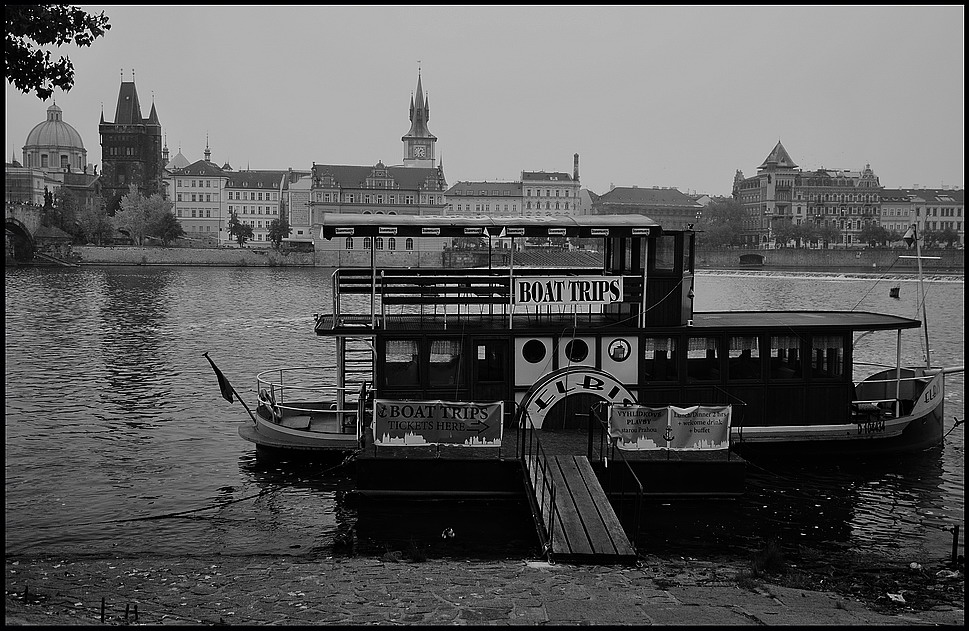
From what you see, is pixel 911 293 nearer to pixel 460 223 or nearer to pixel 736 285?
pixel 736 285

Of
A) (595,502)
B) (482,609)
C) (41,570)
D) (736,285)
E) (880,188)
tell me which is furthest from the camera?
(880,188)

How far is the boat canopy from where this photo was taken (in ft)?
64.6

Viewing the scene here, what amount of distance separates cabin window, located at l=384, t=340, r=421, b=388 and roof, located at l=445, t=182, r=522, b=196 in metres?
172

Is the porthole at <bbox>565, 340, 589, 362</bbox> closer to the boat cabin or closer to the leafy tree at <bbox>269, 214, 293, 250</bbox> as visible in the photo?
the boat cabin

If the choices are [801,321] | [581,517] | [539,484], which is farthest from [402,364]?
[801,321]

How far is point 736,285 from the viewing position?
361 feet

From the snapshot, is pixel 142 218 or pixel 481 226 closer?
pixel 481 226

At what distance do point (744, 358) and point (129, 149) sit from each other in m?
184

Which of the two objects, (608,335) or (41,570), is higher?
(608,335)

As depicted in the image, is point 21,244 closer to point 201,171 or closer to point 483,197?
point 201,171

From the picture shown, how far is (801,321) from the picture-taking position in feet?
75.8

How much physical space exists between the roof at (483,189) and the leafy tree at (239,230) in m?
42.1

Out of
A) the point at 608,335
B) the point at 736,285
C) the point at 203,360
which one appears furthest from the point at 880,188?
the point at 608,335

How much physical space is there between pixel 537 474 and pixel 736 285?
96.6 metres
